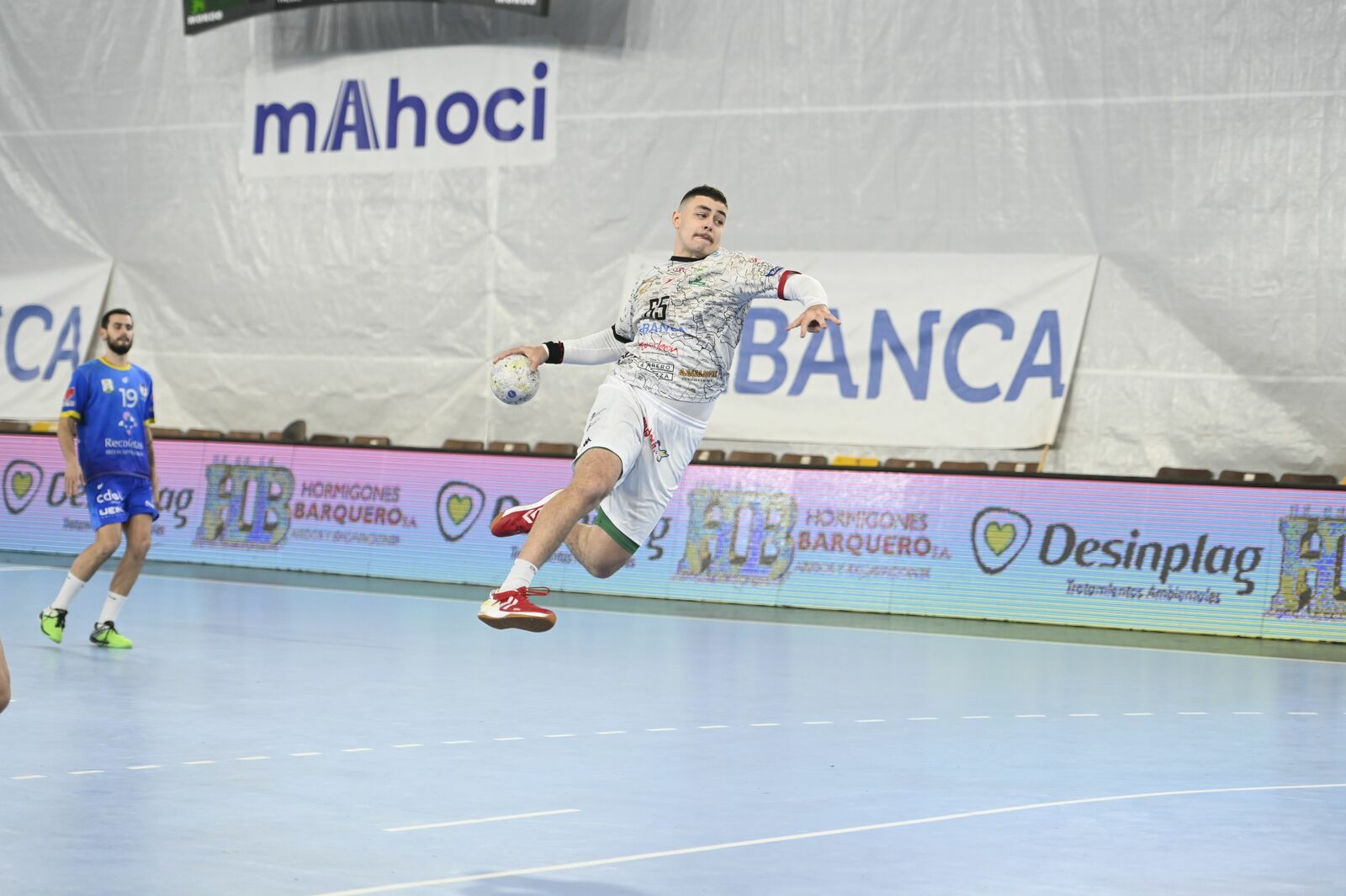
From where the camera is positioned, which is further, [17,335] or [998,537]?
[17,335]

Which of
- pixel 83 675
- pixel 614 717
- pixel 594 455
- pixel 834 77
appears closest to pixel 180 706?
pixel 83 675

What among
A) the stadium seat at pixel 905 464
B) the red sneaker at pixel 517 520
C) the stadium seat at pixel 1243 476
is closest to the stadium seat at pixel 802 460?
the stadium seat at pixel 905 464

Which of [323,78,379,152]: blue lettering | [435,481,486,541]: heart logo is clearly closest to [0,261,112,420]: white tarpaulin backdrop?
[323,78,379,152]: blue lettering

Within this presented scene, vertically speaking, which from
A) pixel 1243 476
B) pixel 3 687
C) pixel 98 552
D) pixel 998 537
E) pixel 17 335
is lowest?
pixel 3 687

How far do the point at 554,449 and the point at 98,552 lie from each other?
269 inches

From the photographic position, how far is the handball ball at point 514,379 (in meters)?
7.59

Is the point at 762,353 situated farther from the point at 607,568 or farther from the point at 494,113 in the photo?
the point at 607,568

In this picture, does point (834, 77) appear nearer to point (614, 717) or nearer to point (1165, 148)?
point (1165, 148)

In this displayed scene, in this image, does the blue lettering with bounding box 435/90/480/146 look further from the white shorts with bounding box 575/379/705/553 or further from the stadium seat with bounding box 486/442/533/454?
the white shorts with bounding box 575/379/705/553

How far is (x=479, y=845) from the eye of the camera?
639 centimetres

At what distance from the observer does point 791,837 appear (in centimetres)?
668

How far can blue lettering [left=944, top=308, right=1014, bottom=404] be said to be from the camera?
17094 mm

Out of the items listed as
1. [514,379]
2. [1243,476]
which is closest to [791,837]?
[514,379]

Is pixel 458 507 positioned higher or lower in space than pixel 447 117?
lower
